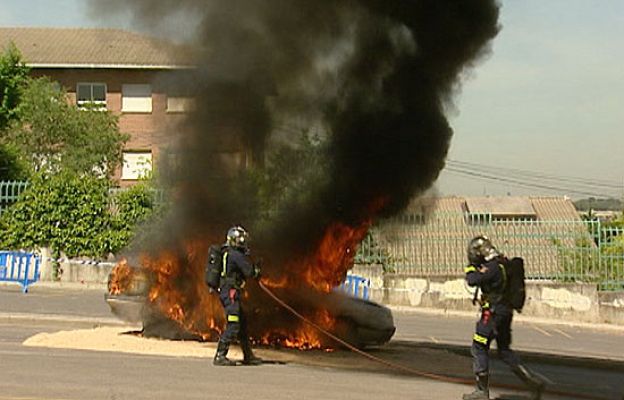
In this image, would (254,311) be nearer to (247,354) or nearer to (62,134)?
(247,354)

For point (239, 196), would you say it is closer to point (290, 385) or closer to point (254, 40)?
point (254, 40)

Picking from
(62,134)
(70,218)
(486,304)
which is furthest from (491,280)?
(62,134)

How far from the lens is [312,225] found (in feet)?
40.4

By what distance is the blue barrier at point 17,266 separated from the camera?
2211 cm

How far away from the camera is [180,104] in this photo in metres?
12.5

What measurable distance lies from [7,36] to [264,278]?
38.2 meters

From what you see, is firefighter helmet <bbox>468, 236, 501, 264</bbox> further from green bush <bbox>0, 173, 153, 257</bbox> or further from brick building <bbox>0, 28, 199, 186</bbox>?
brick building <bbox>0, 28, 199, 186</bbox>

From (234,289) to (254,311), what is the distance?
1379mm

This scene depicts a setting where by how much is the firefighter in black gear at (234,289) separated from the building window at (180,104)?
2.41 metres

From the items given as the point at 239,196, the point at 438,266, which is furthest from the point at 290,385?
the point at 438,266

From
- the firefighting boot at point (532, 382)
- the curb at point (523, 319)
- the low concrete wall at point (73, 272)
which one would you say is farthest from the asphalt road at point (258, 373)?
the low concrete wall at point (73, 272)

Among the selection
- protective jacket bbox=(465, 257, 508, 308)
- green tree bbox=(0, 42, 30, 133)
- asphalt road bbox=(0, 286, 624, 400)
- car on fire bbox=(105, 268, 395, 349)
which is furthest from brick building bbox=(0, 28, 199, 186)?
protective jacket bbox=(465, 257, 508, 308)

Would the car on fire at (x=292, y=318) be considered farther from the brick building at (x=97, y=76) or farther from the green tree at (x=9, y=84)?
the brick building at (x=97, y=76)

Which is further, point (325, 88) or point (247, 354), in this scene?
point (325, 88)
